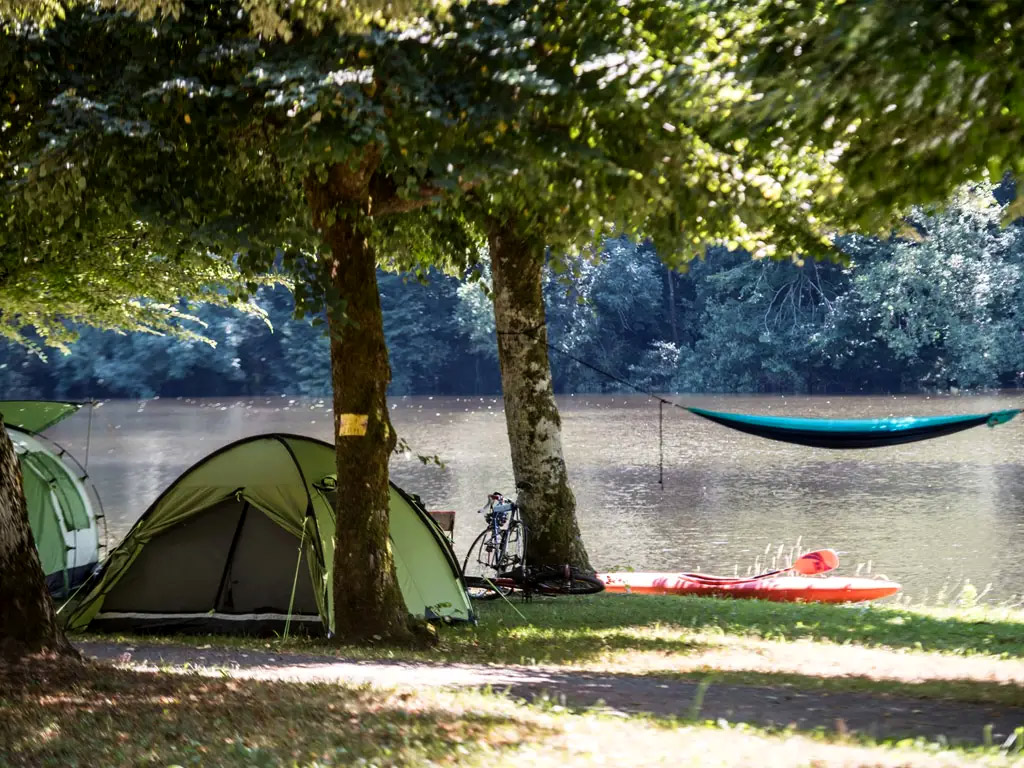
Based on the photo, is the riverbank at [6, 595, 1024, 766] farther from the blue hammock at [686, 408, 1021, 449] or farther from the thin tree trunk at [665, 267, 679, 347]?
the thin tree trunk at [665, 267, 679, 347]

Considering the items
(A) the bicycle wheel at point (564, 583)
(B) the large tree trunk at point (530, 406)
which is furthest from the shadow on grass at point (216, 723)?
(B) the large tree trunk at point (530, 406)

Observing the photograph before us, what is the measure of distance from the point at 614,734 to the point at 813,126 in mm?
3024

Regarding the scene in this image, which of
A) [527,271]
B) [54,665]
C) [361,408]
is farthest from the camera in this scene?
[527,271]

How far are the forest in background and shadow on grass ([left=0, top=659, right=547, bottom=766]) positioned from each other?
3478 cm

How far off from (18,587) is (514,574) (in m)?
6.34

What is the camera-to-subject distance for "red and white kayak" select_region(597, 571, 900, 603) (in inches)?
547

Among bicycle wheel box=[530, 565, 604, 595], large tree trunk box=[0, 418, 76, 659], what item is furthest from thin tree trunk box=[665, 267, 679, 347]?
large tree trunk box=[0, 418, 76, 659]

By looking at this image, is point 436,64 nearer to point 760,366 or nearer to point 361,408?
point 361,408

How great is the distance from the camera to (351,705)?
21.1 feet

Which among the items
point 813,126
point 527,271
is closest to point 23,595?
point 813,126

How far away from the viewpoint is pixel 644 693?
7297mm

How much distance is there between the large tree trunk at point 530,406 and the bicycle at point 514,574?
0.17 meters

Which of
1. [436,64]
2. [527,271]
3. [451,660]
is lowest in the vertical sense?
[451,660]

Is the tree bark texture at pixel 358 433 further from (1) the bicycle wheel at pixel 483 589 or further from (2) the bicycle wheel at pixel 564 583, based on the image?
(2) the bicycle wheel at pixel 564 583
